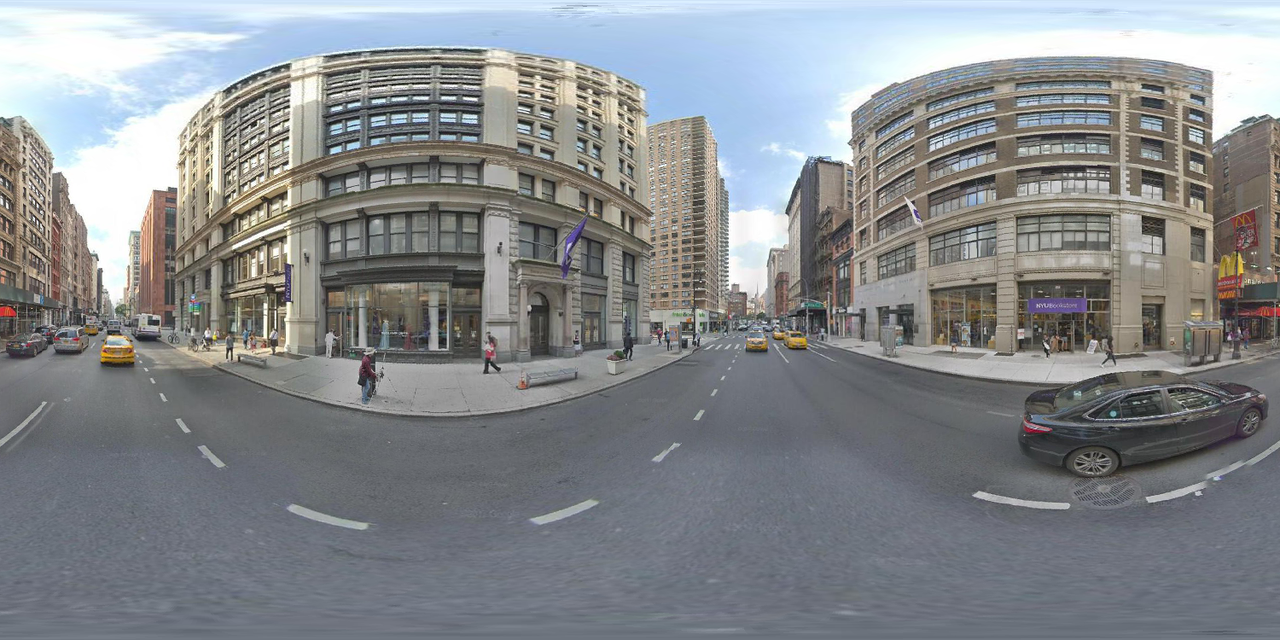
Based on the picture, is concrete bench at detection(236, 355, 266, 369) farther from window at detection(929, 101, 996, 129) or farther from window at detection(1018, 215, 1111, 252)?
window at detection(929, 101, 996, 129)

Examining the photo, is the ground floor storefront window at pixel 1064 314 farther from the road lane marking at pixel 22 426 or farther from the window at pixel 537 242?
the road lane marking at pixel 22 426

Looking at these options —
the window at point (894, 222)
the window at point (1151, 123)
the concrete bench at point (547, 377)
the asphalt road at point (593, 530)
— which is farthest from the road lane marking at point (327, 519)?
the window at point (1151, 123)

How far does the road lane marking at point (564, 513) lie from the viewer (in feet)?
17.2

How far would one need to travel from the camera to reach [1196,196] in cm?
2994

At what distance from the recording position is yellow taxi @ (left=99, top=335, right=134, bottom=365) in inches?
814

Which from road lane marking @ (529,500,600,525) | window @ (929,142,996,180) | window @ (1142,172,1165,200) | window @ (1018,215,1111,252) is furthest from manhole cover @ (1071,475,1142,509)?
window @ (1142,172,1165,200)

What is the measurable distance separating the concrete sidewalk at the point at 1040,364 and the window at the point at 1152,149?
11872 mm

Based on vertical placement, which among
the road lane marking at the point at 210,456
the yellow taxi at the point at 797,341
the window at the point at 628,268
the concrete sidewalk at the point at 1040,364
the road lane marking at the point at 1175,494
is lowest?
the road lane marking at the point at 210,456

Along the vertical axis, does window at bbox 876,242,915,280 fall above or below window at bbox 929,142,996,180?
below

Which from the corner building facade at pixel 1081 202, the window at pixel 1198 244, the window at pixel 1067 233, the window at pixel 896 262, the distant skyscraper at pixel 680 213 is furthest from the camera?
the distant skyscraper at pixel 680 213

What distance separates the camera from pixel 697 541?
4.75 m

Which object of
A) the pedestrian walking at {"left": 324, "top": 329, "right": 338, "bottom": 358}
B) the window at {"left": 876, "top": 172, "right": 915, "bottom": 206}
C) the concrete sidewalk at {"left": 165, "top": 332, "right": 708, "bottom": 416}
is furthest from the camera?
the window at {"left": 876, "top": 172, "right": 915, "bottom": 206}

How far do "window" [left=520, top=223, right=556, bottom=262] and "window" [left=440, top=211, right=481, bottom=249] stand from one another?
8.13ft

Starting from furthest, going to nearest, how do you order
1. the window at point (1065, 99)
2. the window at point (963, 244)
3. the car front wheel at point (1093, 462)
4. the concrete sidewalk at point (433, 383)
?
the window at point (963, 244) → the window at point (1065, 99) → the concrete sidewalk at point (433, 383) → the car front wheel at point (1093, 462)
